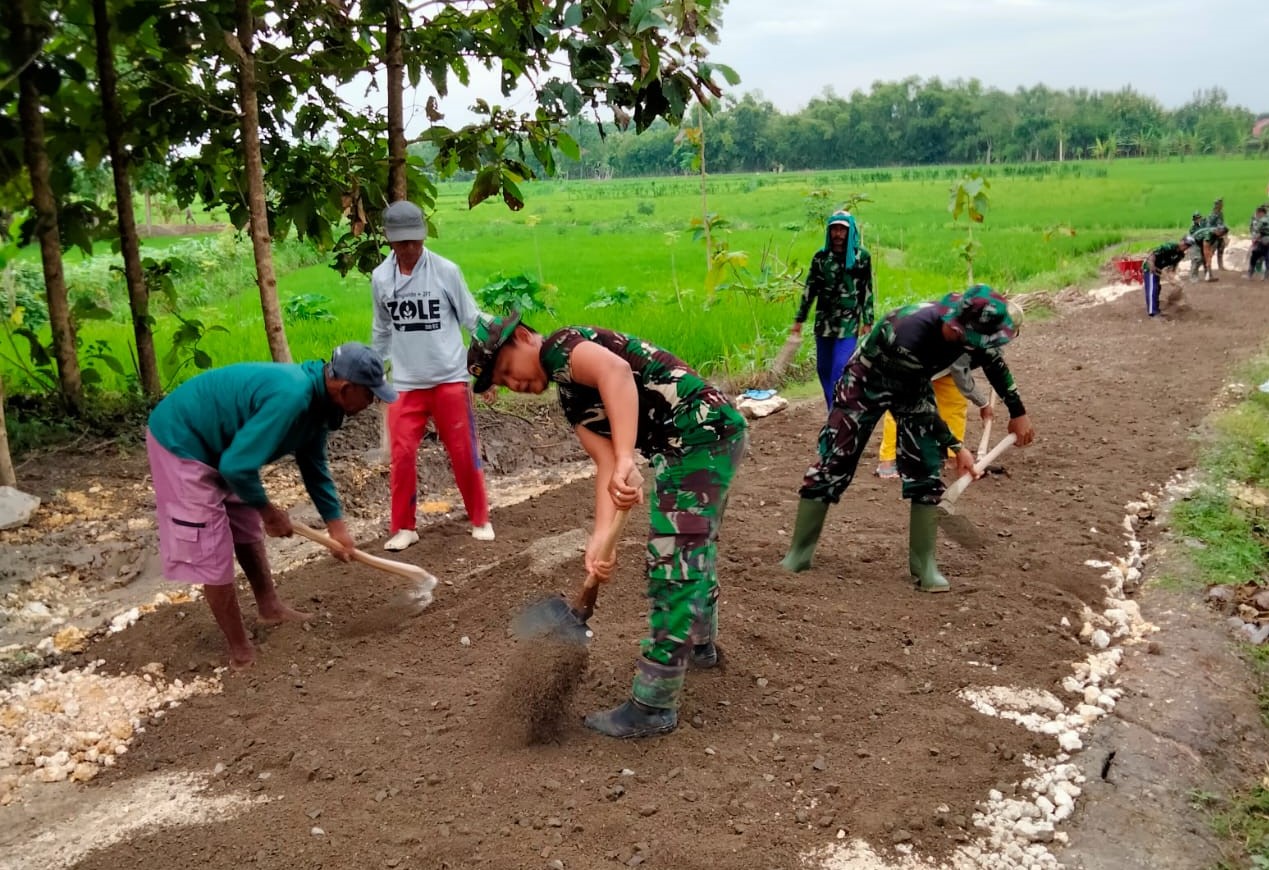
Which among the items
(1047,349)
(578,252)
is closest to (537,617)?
(1047,349)

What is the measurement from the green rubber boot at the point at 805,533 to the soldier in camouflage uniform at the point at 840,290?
4.56 feet

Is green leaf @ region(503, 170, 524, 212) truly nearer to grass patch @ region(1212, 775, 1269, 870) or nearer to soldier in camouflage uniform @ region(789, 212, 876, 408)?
soldier in camouflage uniform @ region(789, 212, 876, 408)

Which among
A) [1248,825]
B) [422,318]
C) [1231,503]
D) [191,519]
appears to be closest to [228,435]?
[191,519]

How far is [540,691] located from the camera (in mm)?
2834

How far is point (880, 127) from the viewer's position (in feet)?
148

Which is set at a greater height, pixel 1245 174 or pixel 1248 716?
pixel 1245 174

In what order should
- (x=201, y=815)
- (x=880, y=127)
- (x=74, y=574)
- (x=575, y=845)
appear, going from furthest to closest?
(x=880, y=127)
(x=74, y=574)
(x=201, y=815)
(x=575, y=845)

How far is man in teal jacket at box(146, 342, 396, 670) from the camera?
9.68ft

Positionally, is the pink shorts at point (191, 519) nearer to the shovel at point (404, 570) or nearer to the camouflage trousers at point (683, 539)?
the shovel at point (404, 570)

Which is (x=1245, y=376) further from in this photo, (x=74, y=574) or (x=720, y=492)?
(x=74, y=574)

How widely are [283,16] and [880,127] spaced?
44036mm

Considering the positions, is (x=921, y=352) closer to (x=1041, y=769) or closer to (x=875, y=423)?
(x=875, y=423)

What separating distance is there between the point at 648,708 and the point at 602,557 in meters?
0.46

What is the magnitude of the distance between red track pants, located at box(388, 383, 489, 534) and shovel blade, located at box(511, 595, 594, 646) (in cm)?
149
